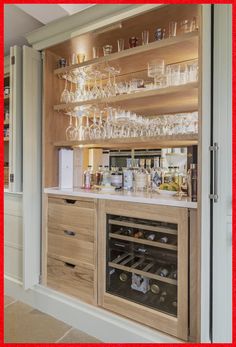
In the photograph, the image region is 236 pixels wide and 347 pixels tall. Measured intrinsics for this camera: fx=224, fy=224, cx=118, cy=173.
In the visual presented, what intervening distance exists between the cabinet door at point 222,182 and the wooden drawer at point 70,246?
804 mm

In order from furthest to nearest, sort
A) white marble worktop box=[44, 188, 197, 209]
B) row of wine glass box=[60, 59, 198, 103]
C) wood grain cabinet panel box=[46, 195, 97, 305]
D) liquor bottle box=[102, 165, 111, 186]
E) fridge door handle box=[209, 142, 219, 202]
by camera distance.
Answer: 1. liquor bottle box=[102, 165, 111, 186]
2. wood grain cabinet panel box=[46, 195, 97, 305]
3. row of wine glass box=[60, 59, 198, 103]
4. white marble worktop box=[44, 188, 197, 209]
5. fridge door handle box=[209, 142, 219, 202]

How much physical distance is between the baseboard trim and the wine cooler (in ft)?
0.17

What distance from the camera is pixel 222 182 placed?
118 centimetres

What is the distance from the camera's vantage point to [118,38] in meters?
1.62

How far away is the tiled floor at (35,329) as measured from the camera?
4.96ft

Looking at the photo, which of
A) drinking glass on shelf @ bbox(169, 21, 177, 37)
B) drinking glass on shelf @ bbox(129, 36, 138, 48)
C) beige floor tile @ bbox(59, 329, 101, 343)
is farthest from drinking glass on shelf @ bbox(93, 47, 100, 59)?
beige floor tile @ bbox(59, 329, 101, 343)

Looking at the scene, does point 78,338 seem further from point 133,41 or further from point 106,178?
point 133,41

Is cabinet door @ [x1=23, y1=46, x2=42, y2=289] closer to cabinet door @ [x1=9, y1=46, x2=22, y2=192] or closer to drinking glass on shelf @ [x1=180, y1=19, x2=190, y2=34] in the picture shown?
cabinet door @ [x1=9, y1=46, x2=22, y2=192]

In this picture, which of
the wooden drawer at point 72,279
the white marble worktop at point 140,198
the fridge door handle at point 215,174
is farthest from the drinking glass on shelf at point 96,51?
the wooden drawer at point 72,279

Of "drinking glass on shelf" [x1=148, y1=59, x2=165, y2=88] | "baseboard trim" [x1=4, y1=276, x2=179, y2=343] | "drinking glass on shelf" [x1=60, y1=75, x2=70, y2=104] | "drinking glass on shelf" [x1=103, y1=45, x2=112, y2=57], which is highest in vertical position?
"drinking glass on shelf" [x1=103, y1=45, x2=112, y2=57]

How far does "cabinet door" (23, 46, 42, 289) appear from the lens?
172cm

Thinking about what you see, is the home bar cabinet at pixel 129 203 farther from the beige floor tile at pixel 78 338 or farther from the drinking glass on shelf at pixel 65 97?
the beige floor tile at pixel 78 338

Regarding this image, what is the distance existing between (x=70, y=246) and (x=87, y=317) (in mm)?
490

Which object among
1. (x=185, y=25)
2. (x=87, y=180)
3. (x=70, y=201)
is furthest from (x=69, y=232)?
(x=185, y=25)
